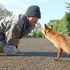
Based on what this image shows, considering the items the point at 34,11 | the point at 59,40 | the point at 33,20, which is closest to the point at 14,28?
the point at 33,20

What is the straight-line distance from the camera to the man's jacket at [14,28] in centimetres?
771

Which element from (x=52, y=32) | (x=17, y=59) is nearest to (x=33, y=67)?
(x=17, y=59)

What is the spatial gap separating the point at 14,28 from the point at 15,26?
0.05 m

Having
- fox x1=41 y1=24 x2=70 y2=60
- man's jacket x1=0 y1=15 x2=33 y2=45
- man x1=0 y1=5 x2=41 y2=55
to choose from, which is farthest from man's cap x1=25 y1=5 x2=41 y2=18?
fox x1=41 y1=24 x2=70 y2=60

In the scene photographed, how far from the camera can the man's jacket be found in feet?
25.3

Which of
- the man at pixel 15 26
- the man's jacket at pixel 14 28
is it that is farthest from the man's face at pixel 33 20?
the man's jacket at pixel 14 28

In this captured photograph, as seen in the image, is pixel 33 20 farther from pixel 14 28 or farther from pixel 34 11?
pixel 14 28

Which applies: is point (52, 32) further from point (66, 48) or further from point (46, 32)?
point (66, 48)

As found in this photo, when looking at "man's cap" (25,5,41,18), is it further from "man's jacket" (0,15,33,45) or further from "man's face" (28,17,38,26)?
"man's jacket" (0,15,33,45)

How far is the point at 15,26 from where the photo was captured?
7.73 metres

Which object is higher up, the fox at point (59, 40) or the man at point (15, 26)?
the man at point (15, 26)

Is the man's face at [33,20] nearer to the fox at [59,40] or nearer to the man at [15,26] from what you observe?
the man at [15,26]

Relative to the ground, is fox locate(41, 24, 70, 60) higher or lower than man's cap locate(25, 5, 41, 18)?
lower

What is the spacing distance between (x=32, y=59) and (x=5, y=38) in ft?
2.66
